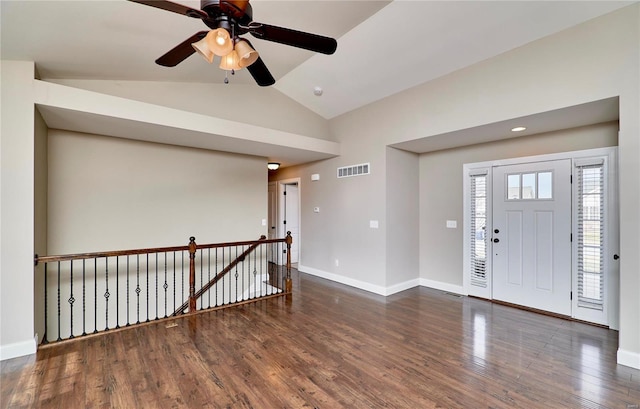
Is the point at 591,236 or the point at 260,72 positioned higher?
the point at 260,72

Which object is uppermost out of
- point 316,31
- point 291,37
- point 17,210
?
point 316,31

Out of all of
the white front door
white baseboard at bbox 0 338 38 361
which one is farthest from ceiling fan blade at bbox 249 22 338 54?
the white front door

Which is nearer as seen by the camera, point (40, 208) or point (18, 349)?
point (18, 349)

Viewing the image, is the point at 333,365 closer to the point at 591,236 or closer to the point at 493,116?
the point at 493,116

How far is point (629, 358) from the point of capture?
107 inches

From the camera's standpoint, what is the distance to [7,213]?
2762 millimetres

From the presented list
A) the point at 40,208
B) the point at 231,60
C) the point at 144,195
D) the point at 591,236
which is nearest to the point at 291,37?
the point at 231,60

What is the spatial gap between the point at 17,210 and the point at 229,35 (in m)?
2.74

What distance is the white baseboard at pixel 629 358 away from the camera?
105 inches

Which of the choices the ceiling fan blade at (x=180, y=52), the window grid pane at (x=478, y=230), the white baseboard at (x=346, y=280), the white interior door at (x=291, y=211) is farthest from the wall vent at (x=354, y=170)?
the ceiling fan blade at (x=180, y=52)

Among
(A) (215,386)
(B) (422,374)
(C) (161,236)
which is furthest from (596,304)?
(C) (161,236)

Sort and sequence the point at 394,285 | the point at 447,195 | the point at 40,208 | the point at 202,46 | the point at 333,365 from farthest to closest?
the point at 447,195 < the point at 394,285 < the point at 40,208 < the point at 333,365 < the point at 202,46

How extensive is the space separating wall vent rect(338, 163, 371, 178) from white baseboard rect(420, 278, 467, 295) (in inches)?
92.0

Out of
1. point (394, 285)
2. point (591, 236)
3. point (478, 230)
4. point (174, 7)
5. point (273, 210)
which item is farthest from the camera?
point (273, 210)
